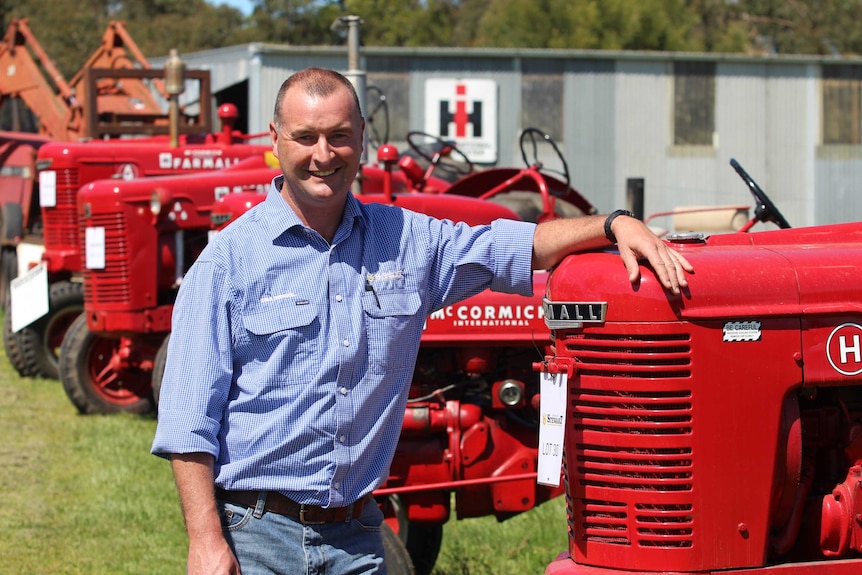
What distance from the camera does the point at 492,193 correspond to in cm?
637

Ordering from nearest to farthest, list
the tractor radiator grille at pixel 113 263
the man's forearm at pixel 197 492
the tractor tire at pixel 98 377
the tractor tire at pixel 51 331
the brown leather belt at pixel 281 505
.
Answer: the man's forearm at pixel 197 492 < the brown leather belt at pixel 281 505 < the tractor radiator grille at pixel 113 263 < the tractor tire at pixel 98 377 < the tractor tire at pixel 51 331

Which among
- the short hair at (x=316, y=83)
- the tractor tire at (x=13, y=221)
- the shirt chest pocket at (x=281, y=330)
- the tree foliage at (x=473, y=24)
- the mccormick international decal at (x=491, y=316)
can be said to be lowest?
the mccormick international decal at (x=491, y=316)

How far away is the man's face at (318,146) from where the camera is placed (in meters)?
2.71

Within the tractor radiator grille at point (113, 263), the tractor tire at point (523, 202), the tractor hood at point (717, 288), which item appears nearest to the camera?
the tractor hood at point (717, 288)

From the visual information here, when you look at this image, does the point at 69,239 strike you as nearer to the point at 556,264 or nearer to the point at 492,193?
the point at 492,193

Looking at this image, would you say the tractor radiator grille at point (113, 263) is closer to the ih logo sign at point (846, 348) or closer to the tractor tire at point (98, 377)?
the tractor tire at point (98, 377)

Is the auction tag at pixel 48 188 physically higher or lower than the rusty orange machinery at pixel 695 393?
higher

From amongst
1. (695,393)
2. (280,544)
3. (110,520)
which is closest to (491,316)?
(695,393)

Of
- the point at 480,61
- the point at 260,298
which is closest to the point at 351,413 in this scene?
the point at 260,298

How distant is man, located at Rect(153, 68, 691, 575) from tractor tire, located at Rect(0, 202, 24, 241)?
10.6m

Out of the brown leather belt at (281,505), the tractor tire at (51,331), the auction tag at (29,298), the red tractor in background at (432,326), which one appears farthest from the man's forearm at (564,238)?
the tractor tire at (51,331)

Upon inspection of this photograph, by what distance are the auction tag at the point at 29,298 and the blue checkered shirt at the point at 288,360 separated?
6.93m

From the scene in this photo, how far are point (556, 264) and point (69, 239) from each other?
735 centimetres

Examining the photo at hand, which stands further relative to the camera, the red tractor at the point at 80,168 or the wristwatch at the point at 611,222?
the red tractor at the point at 80,168
